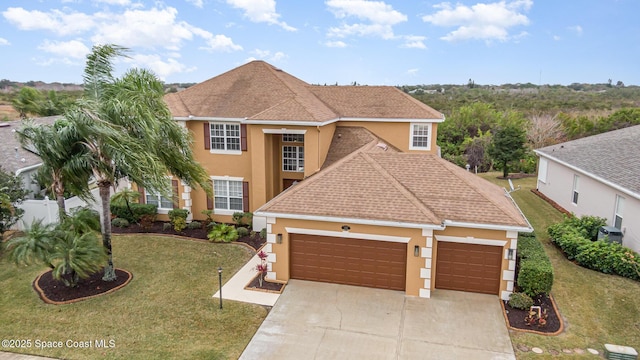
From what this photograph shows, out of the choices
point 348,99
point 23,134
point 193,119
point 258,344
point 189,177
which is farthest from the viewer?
point 348,99

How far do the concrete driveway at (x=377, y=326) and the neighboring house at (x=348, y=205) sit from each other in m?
0.63

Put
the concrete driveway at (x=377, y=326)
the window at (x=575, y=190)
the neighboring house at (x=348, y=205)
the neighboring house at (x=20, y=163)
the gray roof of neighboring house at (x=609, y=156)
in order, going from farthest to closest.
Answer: the window at (x=575, y=190), the neighboring house at (x=20, y=163), the gray roof of neighboring house at (x=609, y=156), the neighboring house at (x=348, y=205), the concrete driveway at (x=377, y=326)

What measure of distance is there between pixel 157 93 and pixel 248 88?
316 inches

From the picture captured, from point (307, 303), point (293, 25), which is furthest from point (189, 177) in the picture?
point (293, 25)

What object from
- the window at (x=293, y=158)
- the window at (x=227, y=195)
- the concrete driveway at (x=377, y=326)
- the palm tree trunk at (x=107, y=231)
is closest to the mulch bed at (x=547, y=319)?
the concrete driveway at (x=377, y=326)

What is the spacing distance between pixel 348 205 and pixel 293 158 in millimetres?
7383

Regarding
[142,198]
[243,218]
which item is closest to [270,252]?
[243,218]

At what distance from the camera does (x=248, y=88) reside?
20.8m

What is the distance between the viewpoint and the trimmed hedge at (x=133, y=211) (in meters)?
19.8

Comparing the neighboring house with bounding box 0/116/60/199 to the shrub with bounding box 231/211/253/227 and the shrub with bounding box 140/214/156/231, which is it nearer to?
the shrub with bounding box 140/214/156/231

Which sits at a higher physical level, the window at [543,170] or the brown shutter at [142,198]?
the window at [543,170]

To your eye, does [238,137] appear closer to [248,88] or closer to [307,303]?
[248,88]

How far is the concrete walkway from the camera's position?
41.4ft

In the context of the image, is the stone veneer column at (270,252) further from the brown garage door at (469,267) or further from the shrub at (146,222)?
the shrub at (146,222)
